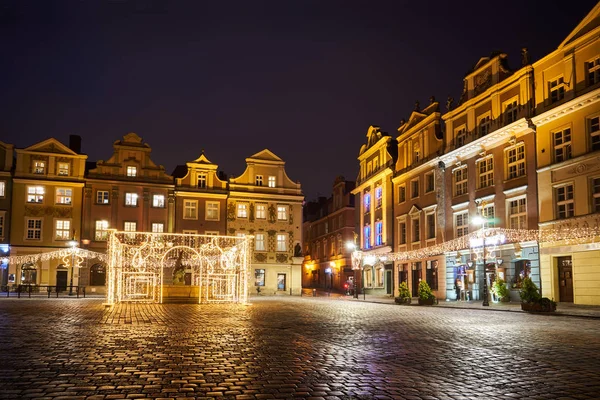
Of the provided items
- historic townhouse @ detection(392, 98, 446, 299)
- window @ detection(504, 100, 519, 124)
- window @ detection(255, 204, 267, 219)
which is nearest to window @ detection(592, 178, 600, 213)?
window @ detection(504, 100, 519, 124)

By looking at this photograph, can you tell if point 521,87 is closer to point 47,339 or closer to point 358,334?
point 358,334

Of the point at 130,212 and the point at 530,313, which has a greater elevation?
the point at 130,212

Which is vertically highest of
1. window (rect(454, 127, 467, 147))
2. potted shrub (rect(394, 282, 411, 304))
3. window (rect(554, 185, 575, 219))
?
window (rect(454, 127, 467, 147))

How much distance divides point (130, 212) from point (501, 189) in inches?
1293

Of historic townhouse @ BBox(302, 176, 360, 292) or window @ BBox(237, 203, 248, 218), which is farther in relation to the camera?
historic townhouse @ BBox(302, 176, 360, 292)

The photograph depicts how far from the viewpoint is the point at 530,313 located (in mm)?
24828

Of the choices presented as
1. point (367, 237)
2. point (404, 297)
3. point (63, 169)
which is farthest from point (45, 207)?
point (404, 297)

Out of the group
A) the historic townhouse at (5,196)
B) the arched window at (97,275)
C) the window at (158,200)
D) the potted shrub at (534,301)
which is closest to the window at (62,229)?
the arched window at (97,275)

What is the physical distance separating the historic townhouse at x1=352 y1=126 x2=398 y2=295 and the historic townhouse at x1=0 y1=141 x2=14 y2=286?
3150 centimetres

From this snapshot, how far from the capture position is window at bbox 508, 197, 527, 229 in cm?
3328

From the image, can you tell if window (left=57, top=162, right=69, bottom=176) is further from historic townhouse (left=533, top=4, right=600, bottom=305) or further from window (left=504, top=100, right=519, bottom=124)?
historic townhouse (left=533, top=4, right=600, bottom=305)

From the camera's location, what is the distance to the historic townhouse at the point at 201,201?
54.4m

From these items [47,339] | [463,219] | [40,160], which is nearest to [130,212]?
[40,160]

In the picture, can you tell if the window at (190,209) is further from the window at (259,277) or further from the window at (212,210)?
the window at (259,277)
